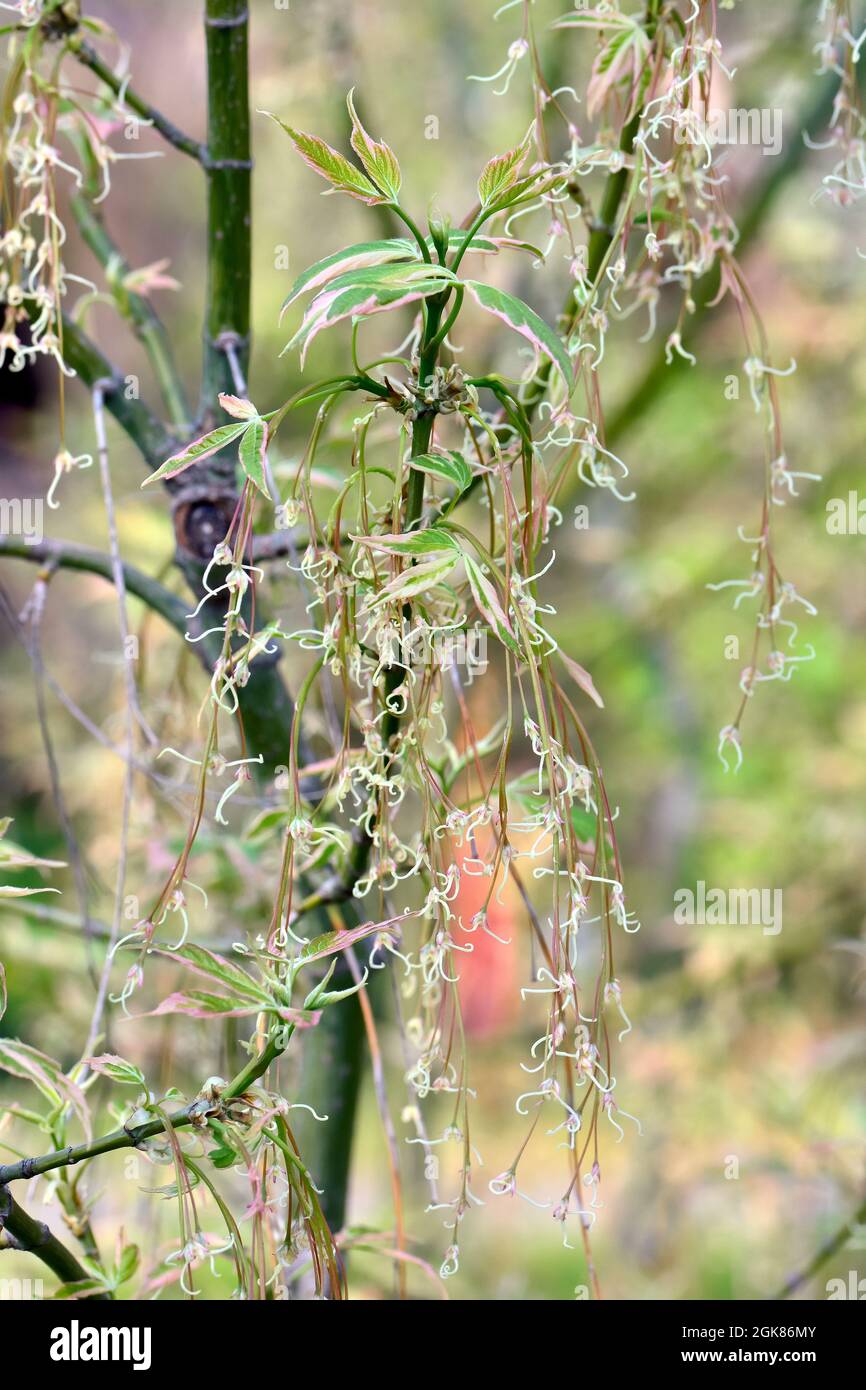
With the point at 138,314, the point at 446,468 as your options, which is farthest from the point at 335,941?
the point at 138,314

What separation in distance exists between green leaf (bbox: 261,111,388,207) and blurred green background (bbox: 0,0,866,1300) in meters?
0.93

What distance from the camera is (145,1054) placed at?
110 cm

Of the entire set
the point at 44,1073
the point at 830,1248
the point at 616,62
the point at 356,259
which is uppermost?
the point at 616,62

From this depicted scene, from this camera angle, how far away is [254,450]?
0.34 metres

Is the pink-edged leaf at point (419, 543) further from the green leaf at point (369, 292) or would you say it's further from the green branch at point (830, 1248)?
the green branch at point (830, 1248)

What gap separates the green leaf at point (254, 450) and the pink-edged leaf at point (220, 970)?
0.46 ft

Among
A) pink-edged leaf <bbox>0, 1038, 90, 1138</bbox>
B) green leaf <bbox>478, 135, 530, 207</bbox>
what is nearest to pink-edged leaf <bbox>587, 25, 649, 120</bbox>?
green leaf <bbox>478, 135, 530, 207</bbox>

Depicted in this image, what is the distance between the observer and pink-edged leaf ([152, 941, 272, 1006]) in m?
0.35

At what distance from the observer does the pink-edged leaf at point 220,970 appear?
13.9 inches

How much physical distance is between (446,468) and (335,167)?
0.10 metres

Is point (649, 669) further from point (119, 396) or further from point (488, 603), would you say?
point (488, 603)

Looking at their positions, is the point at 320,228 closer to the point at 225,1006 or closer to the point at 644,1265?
the point at 644,1265
